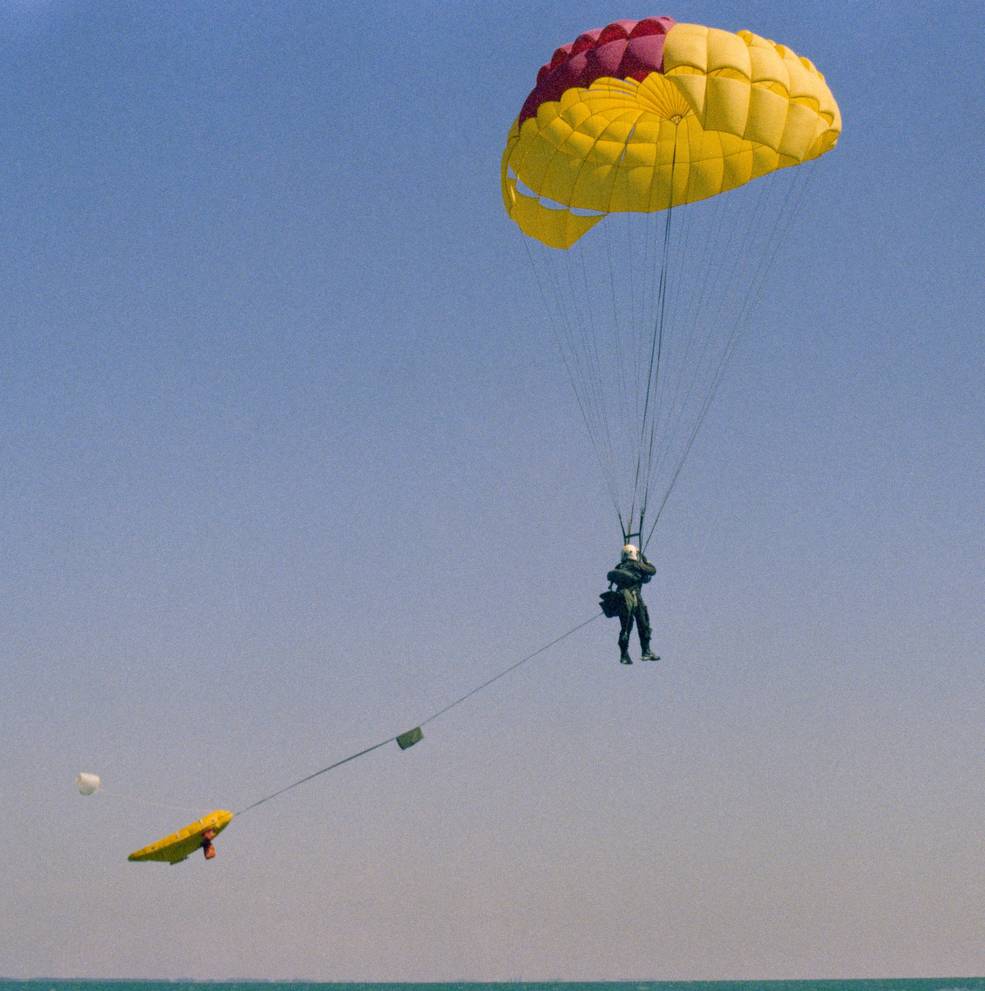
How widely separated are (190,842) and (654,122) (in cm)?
1219

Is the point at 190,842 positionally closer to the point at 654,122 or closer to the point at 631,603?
the point at 631,603

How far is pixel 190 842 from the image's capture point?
693 inches

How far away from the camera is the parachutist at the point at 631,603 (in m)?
19.9

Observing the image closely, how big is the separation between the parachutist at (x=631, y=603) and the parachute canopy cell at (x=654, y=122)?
5.83m

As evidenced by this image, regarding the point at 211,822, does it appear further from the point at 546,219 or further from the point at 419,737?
the point at 546,219

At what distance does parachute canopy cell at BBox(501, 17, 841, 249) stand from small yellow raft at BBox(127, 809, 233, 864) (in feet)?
34.4

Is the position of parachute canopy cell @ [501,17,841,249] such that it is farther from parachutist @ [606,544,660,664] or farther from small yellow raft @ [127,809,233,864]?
small yellow raft @ [127,809,233,864]

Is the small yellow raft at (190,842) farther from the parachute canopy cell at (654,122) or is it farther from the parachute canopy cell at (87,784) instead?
the parachute canopy cell at (654,122)

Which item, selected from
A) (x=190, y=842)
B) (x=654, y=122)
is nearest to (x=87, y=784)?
(x=190, y=842)

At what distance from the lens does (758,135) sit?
67.6ft

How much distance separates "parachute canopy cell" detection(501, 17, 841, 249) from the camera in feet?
66.3

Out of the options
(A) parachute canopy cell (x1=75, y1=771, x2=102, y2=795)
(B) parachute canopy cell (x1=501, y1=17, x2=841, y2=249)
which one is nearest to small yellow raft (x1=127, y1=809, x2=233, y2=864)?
(A) parachute canopy cell (x1=75, y1=771, x2=102, y2=795)

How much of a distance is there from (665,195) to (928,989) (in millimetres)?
104918

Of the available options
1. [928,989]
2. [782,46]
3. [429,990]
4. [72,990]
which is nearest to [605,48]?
[782,46]
